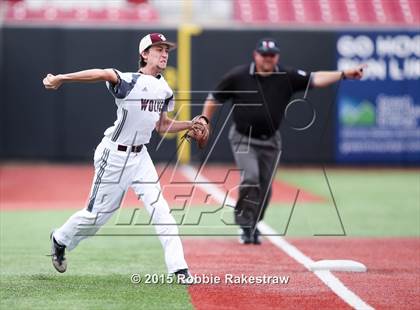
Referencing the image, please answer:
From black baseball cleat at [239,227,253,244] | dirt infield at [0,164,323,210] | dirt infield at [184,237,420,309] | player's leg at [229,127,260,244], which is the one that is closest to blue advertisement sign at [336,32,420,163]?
dirt infield at [0,164,323,210]

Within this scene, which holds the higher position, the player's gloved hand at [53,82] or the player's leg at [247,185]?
the player's gloved hand at [53,82]

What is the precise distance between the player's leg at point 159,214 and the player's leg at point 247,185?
2981mm

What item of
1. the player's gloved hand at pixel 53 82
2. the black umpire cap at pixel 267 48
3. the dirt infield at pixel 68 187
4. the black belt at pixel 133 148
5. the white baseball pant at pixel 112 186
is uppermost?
the player's gloved hand at pixel 53 82

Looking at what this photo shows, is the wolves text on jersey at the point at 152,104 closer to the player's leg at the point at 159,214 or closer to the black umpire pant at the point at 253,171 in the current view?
the player's leg at the point at 159,214

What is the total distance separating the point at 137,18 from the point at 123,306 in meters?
17.3

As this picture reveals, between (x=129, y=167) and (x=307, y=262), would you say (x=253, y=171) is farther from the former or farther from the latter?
(x=129, y=167)

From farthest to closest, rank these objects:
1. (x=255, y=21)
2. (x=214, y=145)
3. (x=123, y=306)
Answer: (x=255, y=21), (x=214, y=145), (x=123, y=306)

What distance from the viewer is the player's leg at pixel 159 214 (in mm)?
8055

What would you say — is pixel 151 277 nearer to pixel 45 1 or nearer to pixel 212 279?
pixel 212 279

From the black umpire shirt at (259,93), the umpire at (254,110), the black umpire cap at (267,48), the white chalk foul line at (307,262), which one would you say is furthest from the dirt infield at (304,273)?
the black umpire cap at (267,48)

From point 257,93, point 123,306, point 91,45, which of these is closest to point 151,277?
A: point 123,306

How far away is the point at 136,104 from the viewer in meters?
8.27

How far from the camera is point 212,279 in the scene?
334 inches

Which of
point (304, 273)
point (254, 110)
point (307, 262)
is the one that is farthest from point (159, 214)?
point (254, 110)
